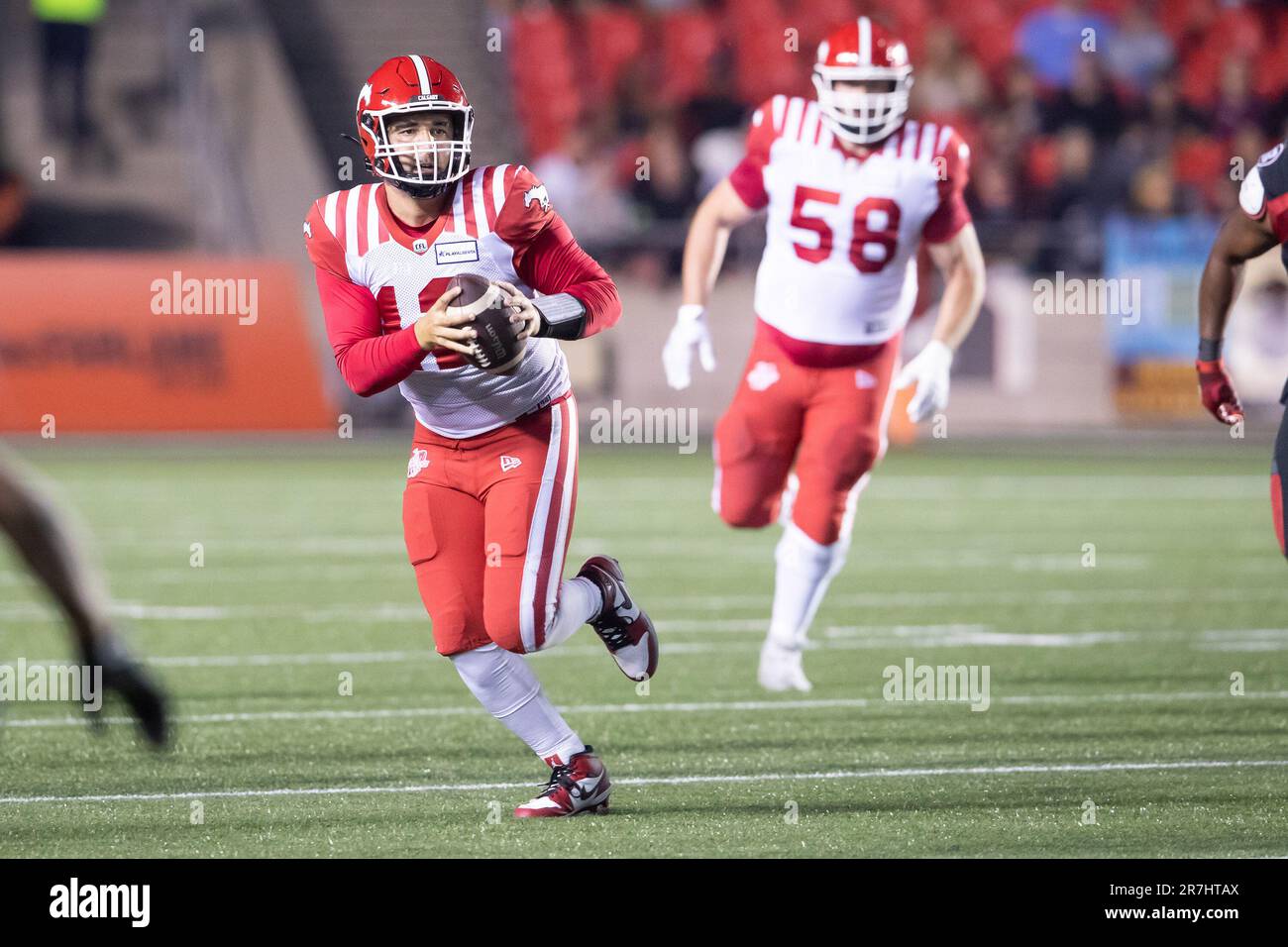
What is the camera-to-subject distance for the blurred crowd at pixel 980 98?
675 inches

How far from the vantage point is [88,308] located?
1530 cm

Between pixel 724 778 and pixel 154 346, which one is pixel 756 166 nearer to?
pixel 724 778

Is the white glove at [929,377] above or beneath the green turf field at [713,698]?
above

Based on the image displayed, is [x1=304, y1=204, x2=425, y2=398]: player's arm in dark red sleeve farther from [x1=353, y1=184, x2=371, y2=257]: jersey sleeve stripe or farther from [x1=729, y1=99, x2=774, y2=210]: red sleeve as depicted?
[x1=729, y1=99, x2=774, y2=210]: red sleeve

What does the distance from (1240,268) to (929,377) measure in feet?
5.46

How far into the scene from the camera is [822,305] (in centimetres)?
696

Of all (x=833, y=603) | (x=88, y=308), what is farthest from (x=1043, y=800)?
(x=88, y=308)

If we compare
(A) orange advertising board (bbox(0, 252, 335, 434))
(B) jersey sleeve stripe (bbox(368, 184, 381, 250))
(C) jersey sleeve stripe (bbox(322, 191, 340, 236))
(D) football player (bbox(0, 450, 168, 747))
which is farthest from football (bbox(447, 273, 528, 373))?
(A) orange advertising board (bbox(0, 252, 335, 434))

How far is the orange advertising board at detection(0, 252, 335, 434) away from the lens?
15.2m

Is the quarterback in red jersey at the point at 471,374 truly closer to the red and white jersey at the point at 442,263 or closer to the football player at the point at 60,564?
the red and white jersey at the point at 442,263

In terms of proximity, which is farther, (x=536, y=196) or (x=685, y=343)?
(x=685, y=343)

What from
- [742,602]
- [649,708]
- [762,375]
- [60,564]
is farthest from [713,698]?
[60,564]

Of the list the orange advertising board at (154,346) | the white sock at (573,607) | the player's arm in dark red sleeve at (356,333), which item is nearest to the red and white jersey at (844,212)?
the white sock at (573,607)

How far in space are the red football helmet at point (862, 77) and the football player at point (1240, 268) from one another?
1.56 meters
